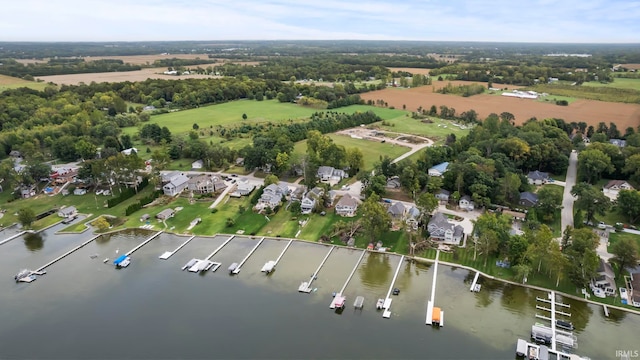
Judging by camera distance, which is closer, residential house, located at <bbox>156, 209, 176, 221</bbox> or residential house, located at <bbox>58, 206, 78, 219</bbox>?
residential house, located at <bbox>156, 209, 176, 221</bbox>

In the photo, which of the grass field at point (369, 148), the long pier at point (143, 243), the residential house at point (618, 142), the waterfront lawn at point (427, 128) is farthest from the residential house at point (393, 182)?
the residential house at point (618, 142)

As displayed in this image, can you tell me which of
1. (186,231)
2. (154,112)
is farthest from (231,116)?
(186,231)

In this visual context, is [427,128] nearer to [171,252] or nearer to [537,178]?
[537,178]

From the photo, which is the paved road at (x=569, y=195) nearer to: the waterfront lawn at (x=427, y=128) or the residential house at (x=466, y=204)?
the residential house at (x=466, y=204)

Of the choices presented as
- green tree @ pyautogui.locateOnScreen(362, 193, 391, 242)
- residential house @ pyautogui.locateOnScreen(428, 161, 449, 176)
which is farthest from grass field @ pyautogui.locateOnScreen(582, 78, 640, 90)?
green tree @ pyautogui.locateOnScreen(362, 193, 391, 242)

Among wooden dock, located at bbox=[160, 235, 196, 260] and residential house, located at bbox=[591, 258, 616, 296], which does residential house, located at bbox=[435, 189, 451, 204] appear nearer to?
residential house, located at bbox=[591, 258, 616, 296]

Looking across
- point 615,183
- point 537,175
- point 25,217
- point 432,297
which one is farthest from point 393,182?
point 25,217
